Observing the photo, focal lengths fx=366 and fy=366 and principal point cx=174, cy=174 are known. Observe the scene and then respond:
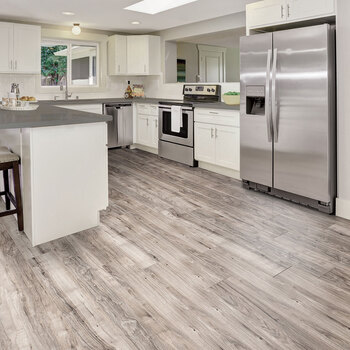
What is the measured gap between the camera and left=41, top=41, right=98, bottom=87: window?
6.32 m

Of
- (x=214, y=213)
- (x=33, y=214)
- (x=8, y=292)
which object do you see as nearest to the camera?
(x=8, y=292)

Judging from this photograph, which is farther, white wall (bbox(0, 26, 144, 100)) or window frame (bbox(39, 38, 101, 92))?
window frame (bbox(39, 38, 101, 92))

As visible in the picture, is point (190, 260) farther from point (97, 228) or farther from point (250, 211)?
point (250, 211)

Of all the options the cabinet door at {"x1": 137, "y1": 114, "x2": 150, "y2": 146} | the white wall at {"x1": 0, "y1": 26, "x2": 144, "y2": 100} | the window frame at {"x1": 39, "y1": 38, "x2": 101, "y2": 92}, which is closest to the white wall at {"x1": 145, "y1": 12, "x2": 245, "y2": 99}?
the white wall at {"x1": 0, "y1": 26, "x2": 144, "y2": 100}

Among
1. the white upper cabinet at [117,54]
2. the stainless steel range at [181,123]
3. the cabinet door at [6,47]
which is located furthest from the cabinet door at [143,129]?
the cabinet door at [6,47]

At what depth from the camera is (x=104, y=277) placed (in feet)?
7.27

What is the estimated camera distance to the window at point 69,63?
6316 mm

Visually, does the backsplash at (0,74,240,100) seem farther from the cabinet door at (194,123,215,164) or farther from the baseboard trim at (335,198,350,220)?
the baseboard trim at (335,198,350,220)

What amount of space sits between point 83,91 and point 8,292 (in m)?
5.12

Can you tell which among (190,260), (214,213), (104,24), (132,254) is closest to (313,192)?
(214,213)

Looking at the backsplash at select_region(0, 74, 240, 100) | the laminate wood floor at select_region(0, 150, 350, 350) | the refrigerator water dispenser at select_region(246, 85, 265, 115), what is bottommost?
the laminate wood floor at select_region(0, 150, 350, 350)

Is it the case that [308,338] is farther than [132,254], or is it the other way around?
[132,254]

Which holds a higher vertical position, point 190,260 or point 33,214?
point 33,214

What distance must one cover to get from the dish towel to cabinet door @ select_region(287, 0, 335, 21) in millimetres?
2175
